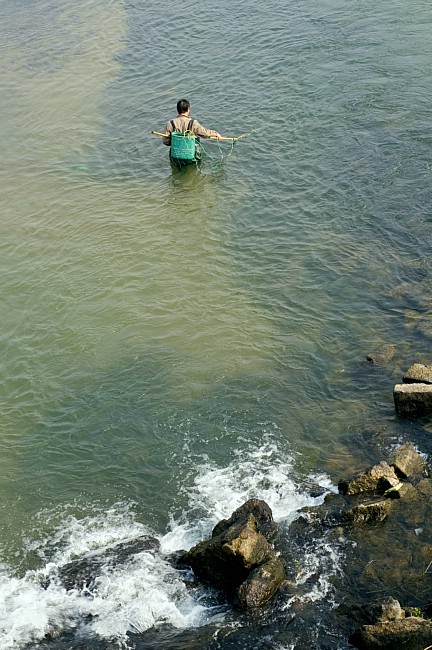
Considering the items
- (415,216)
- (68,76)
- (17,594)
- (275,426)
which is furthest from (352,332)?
(68,76)

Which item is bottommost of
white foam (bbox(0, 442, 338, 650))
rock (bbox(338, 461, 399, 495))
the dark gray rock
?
white foam (bbox(0, 442, 338, 650))

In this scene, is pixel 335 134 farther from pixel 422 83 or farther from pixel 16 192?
pixel 16 192

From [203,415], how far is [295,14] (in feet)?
57.9

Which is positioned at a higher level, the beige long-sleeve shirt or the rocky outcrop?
the beige long-sleeve shirt

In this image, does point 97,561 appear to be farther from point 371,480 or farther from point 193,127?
point 193,127

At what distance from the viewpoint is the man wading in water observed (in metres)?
18.1

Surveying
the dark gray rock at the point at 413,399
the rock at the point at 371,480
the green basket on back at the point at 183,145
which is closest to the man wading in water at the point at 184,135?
the green basket on back at the point at 183,145

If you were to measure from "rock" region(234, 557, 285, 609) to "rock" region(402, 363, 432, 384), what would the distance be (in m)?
3.91

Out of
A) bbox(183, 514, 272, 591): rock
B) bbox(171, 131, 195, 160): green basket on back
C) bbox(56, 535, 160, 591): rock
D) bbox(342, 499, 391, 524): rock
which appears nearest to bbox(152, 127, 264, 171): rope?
bbox(171, 131, 195, 160): green basket on back

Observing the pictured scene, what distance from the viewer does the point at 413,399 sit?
10961 millimetres

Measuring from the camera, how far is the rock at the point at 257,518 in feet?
31.2

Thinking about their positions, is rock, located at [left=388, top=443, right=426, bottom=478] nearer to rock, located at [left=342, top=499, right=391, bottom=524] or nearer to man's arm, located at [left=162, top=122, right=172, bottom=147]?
rock, located at [left=342, top=499, right=391, bottom=524]

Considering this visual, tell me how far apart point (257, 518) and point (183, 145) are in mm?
10995

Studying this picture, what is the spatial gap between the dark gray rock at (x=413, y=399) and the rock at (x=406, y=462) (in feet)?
2.89
